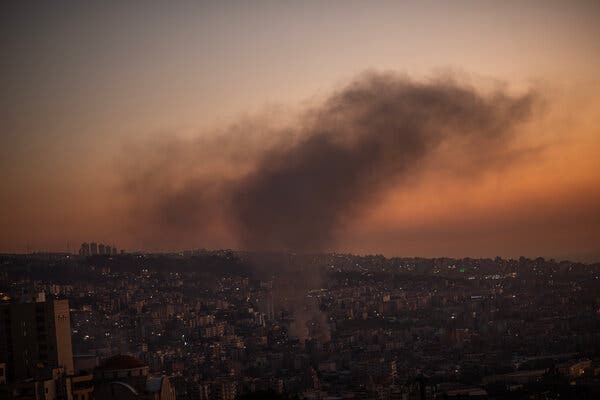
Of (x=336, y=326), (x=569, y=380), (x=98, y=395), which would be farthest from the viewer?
(x=336, y=326)

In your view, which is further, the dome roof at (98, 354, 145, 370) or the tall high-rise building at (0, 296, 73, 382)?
the dome roof at (98, 354, 145, 370)

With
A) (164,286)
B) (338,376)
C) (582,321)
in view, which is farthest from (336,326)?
(338,376)

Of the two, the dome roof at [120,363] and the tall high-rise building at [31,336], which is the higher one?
the tall high-rise building at [31,336]

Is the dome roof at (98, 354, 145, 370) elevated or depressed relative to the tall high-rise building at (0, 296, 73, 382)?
depressed

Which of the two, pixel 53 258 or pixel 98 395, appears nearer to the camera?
pixel 98 395

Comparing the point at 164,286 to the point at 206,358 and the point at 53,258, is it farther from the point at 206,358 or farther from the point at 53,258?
the point at 206,358

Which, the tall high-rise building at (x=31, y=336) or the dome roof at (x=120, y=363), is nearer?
the tall high-rise building at (x=31, y=336)
